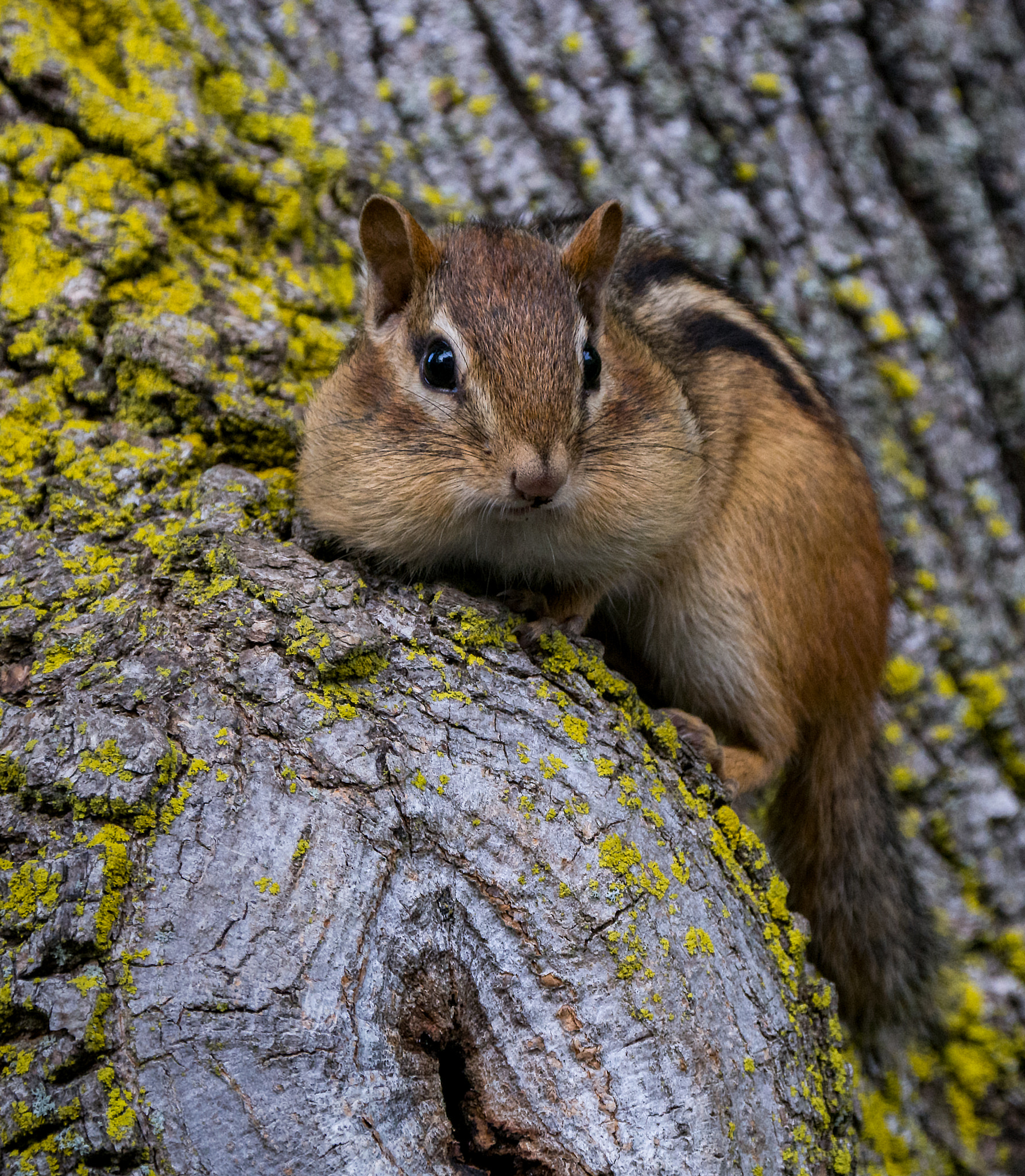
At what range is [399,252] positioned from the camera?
282 cm

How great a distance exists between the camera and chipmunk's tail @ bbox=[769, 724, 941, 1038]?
3.18 meters

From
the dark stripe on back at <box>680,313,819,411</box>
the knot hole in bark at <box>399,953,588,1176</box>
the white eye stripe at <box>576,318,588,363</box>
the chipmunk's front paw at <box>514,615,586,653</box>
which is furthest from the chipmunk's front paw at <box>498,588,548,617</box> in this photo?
the dark stripe on back at <box>680,313,819,411</box>

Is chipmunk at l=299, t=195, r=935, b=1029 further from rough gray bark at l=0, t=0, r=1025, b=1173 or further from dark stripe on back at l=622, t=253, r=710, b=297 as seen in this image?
rough gray bark at l=0, t=0, r=1025, b=1173

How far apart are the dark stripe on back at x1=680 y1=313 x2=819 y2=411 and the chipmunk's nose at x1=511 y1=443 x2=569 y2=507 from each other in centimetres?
105

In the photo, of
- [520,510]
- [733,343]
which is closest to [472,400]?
[520,510]

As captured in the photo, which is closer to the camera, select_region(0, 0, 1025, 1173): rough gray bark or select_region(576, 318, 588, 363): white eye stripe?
select_region(0, 0, 1025, 1173): rough gray bark

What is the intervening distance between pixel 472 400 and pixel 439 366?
182mm

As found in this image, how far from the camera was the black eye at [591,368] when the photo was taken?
2707 millimetres

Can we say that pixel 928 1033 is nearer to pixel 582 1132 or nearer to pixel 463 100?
pixel 582 1132

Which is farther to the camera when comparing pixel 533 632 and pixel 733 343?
pixel 733 343

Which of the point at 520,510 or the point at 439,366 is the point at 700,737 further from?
the point at 439,366

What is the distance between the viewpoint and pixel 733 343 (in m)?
3.19

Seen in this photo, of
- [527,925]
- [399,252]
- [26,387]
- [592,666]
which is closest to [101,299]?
[26,387]

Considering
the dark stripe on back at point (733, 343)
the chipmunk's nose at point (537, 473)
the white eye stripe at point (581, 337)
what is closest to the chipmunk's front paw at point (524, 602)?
the chipmunk's nose at point (537, 473)
